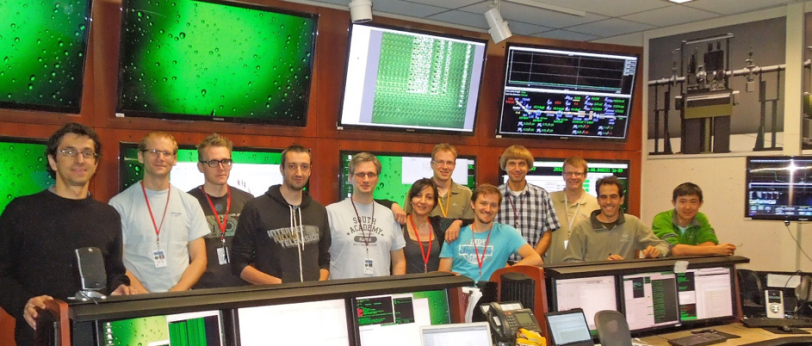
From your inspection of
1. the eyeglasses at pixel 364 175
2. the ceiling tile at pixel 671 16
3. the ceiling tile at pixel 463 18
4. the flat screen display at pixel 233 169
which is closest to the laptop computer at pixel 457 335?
the eyeglasses at pixel 364 175

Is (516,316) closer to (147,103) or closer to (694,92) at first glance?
(147,103)

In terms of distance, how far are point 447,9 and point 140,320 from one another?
4343 mm

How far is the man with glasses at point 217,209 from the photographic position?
11.1ft

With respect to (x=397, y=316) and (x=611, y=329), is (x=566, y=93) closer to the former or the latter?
(x=611, y=329)

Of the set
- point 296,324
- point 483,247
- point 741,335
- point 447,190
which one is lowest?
point 741,335

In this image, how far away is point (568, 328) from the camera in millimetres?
2703

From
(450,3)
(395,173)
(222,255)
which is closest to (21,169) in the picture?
(222,255)

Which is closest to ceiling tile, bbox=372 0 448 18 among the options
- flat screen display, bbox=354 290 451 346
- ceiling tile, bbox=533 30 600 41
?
ceiling tile, bbox=533 30 600 41

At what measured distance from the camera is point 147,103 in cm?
362

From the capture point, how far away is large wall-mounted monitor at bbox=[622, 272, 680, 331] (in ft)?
10.3

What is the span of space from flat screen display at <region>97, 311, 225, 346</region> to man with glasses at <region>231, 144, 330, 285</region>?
969 mm

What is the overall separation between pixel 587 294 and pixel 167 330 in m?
1.82

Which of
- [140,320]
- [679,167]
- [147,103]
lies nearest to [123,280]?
[140,320]

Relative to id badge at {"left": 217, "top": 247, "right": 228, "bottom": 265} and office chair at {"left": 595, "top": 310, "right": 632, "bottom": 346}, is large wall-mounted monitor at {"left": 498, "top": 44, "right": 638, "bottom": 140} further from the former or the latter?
office chair at {"left": 595, "top": 310, "right": 632, "bottom": 346}
